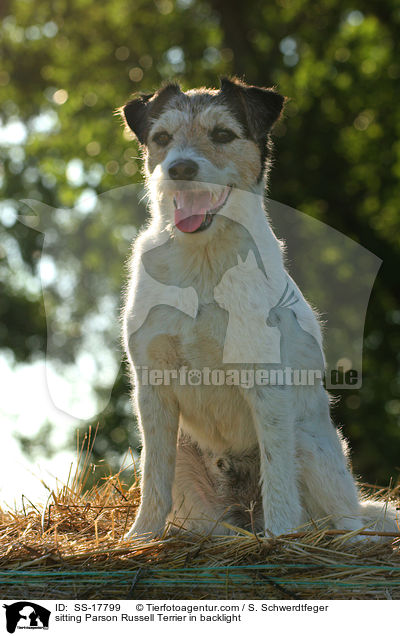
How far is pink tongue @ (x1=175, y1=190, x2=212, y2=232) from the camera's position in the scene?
180 inches

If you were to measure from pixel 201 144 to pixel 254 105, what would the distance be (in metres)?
0.65

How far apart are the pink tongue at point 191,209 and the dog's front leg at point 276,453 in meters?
1.11

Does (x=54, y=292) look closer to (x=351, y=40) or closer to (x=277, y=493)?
(x=351, y=40)

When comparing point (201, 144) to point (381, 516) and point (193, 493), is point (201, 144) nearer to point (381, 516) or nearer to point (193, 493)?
point (193, 493)

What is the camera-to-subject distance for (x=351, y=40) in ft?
51.9

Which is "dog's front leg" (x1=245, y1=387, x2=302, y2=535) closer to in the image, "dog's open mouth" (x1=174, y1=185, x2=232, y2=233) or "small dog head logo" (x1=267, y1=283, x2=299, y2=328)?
"small dog head logo" (x1=267, y1=283, x2=299, y2=328)

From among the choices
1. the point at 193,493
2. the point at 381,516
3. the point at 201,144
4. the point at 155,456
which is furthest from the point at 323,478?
the point at 201,144

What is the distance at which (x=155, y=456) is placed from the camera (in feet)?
15.4

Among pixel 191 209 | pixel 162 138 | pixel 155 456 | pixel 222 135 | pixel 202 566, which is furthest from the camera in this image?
pixel 162 138

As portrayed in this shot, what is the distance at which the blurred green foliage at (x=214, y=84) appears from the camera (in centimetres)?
1423

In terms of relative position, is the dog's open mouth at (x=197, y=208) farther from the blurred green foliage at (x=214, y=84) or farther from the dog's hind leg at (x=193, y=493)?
the blurred green foliage at (x=214, y=84)
